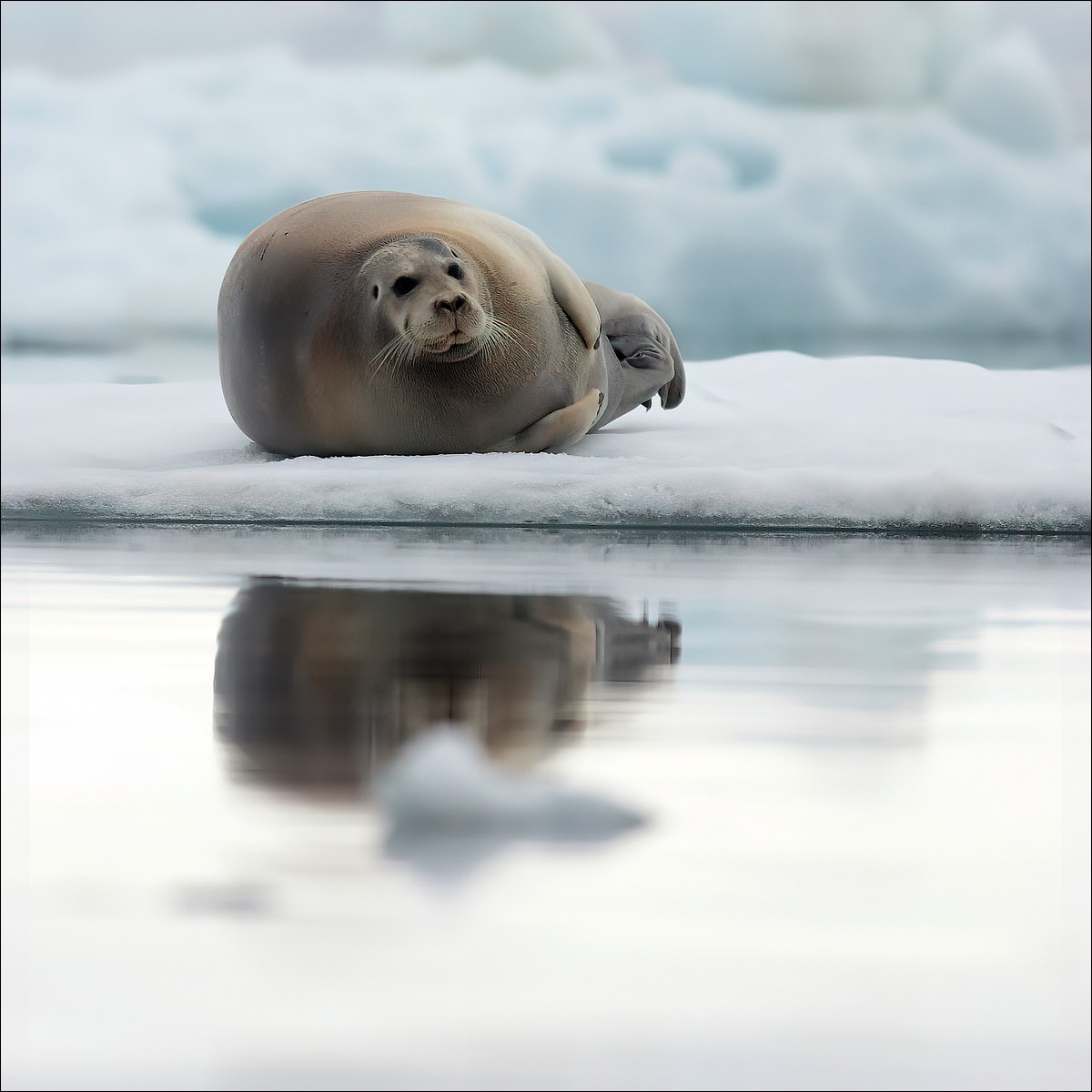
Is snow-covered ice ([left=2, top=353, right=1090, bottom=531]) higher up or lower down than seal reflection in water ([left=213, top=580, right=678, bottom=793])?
higher up

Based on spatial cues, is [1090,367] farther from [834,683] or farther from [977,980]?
[977,980]

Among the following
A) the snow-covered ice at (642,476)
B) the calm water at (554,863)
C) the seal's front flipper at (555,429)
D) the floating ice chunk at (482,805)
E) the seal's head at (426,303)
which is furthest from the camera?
the seal's front flipper at (555,429)

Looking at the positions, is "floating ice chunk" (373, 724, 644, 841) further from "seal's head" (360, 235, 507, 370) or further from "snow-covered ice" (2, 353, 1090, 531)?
"seal's head" (360, 235, 507, 370)

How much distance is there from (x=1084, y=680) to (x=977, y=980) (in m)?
0.51

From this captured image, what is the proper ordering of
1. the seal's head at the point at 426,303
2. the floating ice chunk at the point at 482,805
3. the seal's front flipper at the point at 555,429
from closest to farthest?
1. the floating ice chunk at the point at 482,805
2. the seal's head at the point at 426,303
3. the seal's front flipper at the point at 555,429

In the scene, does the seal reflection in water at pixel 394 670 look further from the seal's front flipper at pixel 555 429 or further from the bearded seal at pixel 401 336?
the seal's front flipper at pixel 555 429

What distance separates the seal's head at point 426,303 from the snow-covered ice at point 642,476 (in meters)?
0.21

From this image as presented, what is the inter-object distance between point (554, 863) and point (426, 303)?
1.93 metres

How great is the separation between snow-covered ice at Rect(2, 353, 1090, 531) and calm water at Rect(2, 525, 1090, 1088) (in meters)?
0.96

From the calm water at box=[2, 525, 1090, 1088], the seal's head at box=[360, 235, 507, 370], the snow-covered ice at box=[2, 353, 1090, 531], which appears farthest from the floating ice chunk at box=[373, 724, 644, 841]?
the seal's head at box=[360, 235, 507, 370]

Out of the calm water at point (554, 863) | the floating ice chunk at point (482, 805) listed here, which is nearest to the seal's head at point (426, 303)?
the calm water at point (554, 863)

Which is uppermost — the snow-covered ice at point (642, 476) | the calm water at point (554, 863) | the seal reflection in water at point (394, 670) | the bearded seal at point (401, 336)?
the bearded seal at point (401, 336)

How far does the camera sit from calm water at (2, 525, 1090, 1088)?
401 millimetres

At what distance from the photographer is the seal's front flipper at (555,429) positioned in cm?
265
